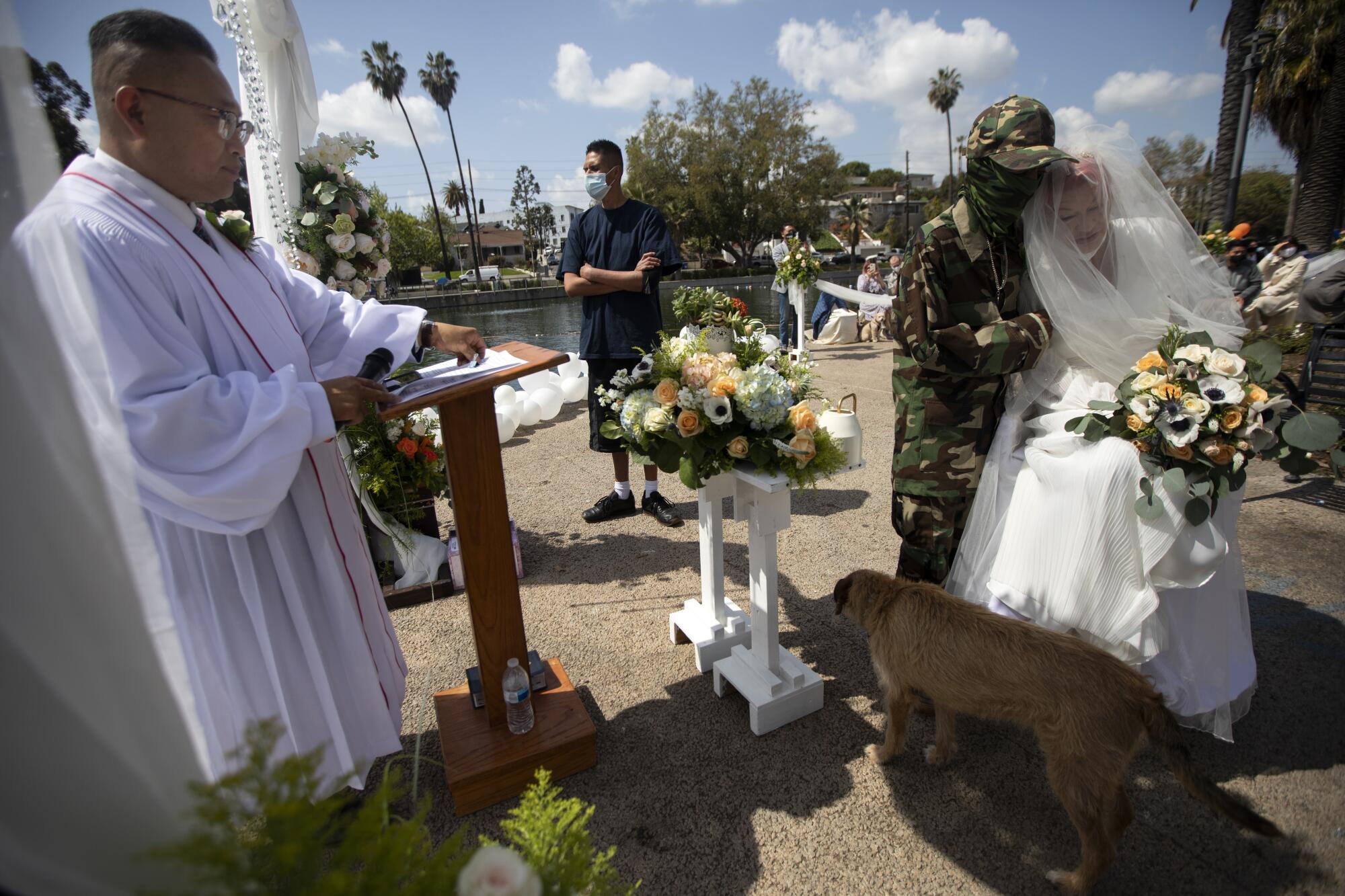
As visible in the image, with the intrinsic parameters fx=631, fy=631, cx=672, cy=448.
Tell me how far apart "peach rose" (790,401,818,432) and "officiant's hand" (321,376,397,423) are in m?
1.42

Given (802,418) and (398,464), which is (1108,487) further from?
(398,464)

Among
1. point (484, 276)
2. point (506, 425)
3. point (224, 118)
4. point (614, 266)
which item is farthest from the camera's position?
point (484, 276)

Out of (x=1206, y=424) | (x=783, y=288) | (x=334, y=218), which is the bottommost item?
(x=1206, y=424)

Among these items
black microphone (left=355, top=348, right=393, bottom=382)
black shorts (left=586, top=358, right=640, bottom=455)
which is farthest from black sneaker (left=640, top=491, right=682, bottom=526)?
black microphone (left=355, top=348, right=393, bottom=382)

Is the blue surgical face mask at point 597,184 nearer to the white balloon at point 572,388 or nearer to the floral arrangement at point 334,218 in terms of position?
the floral arrangement at point 334,218

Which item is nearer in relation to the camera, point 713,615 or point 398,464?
point 713,615

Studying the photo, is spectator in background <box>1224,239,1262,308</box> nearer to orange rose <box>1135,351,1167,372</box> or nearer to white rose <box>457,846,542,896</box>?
orange rose <box>1135,351,1167,372</box>

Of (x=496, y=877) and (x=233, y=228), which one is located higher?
(x=233, y=228)

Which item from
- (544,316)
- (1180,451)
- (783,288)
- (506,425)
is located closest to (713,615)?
(1180,451)

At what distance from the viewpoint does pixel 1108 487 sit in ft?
7.41

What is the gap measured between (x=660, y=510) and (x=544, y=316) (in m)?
28.7

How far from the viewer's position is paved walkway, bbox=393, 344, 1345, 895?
205 cm

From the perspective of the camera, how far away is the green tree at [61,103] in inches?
28.5

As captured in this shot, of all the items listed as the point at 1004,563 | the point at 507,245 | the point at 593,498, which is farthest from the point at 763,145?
the point at 507,245
